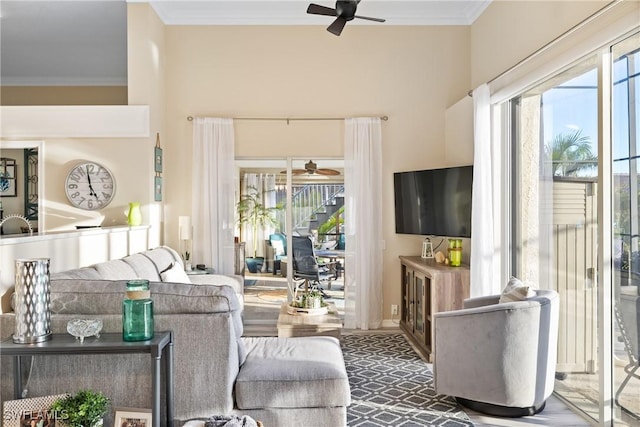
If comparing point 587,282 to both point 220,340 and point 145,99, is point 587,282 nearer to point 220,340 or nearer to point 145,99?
point 220,340

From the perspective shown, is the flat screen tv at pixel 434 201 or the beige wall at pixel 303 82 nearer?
the flat screen tv at pixel 434 201

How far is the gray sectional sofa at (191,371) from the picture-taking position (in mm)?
2494

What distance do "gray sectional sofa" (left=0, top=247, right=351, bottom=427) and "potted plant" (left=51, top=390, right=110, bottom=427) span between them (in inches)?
5.8

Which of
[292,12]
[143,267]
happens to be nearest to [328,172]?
[292,12]

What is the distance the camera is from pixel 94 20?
561 centimetres

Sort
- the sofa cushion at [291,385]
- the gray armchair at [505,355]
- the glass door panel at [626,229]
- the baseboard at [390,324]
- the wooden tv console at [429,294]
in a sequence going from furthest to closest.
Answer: the baseboard at [390,324] < the wooden tv console at [429,294] < the gray armchair at [505,355] < the glass door panel at [626,229] < the sofa cushion at [291,385]

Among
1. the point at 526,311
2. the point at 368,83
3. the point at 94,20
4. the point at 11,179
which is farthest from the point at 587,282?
the point at 11,179

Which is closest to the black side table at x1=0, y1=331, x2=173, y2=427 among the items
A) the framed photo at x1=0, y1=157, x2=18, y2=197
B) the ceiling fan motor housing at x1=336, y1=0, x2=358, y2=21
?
the ceiling fan motor housing at x1=336, y1=0, x2=358, y2=21

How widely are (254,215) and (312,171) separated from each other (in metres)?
0.89

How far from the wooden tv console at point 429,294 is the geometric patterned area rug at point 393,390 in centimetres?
18

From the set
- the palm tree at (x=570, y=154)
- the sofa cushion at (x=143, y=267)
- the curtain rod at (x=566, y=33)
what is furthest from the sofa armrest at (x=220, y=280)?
the curtain rod at (x=566, y=33)

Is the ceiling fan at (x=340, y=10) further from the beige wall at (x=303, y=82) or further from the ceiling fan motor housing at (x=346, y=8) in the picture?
the beige wall at (x=303, y=82)

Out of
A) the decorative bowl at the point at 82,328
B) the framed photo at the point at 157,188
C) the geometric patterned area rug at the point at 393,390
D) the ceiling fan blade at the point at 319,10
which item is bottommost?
the geometric patterned area rug at the point at 393,390

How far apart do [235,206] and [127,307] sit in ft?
11.6
